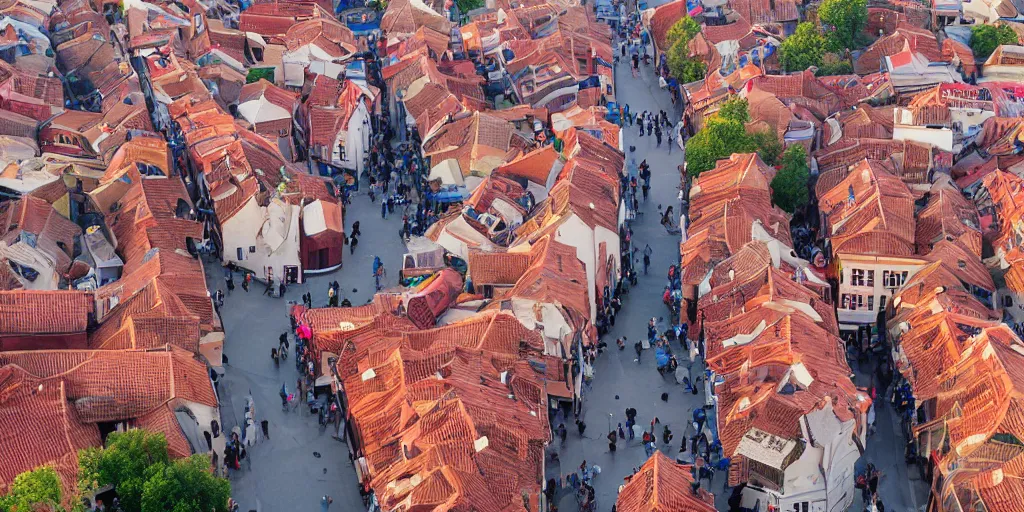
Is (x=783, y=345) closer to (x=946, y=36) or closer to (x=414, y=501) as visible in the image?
(x=414, y=501)

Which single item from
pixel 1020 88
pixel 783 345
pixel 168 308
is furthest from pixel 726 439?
pixel 1020 88

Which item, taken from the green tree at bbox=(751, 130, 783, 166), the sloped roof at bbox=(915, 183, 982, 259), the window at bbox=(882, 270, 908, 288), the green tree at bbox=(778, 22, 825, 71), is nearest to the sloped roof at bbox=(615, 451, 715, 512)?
the window at bbox=(882, 270, 908, 288)

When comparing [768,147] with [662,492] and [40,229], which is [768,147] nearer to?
[662,492]

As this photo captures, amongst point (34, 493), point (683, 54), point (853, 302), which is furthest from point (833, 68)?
point (34, 493)

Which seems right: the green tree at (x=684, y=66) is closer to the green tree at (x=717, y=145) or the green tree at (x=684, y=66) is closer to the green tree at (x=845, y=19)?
the green tree at (x=845, y=19)

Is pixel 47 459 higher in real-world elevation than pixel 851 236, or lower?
higher

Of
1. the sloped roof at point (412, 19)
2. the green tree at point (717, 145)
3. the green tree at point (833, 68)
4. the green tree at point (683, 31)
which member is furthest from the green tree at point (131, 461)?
the green tree at point (833, 68)
